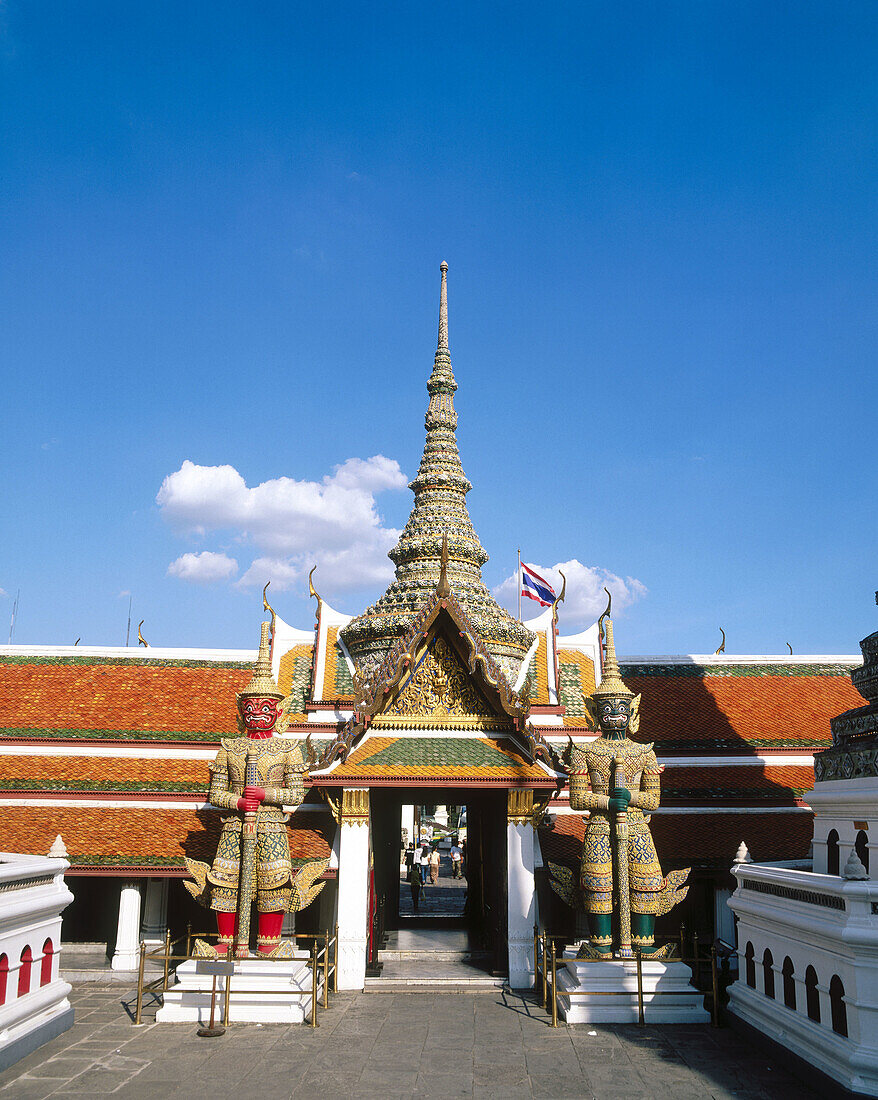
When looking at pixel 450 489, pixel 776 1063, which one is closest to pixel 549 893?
pixel 776 1063

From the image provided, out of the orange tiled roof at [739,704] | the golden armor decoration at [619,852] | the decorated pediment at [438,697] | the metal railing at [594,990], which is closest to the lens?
the metal railing at [594,990]

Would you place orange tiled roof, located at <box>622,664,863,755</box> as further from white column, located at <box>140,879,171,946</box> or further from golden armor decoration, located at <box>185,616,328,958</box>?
white column, located at <box>140,879,171,946</box>

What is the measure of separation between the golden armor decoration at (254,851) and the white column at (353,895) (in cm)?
81

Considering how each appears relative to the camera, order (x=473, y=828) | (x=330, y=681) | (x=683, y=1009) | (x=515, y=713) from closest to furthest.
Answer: (x=683, y=1009), (x=515, y=713), (x=330, y=681), (x=473, y=828)

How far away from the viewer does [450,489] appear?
23422mm

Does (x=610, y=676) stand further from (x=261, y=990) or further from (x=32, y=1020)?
(x=32, y=1020)

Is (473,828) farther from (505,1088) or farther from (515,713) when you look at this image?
(505,1088)

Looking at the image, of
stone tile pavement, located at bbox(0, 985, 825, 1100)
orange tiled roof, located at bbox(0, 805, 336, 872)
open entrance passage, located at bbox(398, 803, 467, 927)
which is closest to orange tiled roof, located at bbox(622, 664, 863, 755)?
open entrance passage, located at bbox(398, 803, 467, 927)

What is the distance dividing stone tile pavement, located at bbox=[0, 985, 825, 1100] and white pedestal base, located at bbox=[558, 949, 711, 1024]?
0.83 ft

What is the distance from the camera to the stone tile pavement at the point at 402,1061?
32.3ft

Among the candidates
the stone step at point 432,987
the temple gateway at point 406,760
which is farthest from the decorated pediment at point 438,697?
the stone step at point 432,987

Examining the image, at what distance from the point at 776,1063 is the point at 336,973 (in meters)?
6.91

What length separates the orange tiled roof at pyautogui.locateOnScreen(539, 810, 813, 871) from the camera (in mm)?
15805

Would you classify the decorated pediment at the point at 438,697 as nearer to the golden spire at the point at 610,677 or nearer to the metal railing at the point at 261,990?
the golden spire at the point at 610,677
